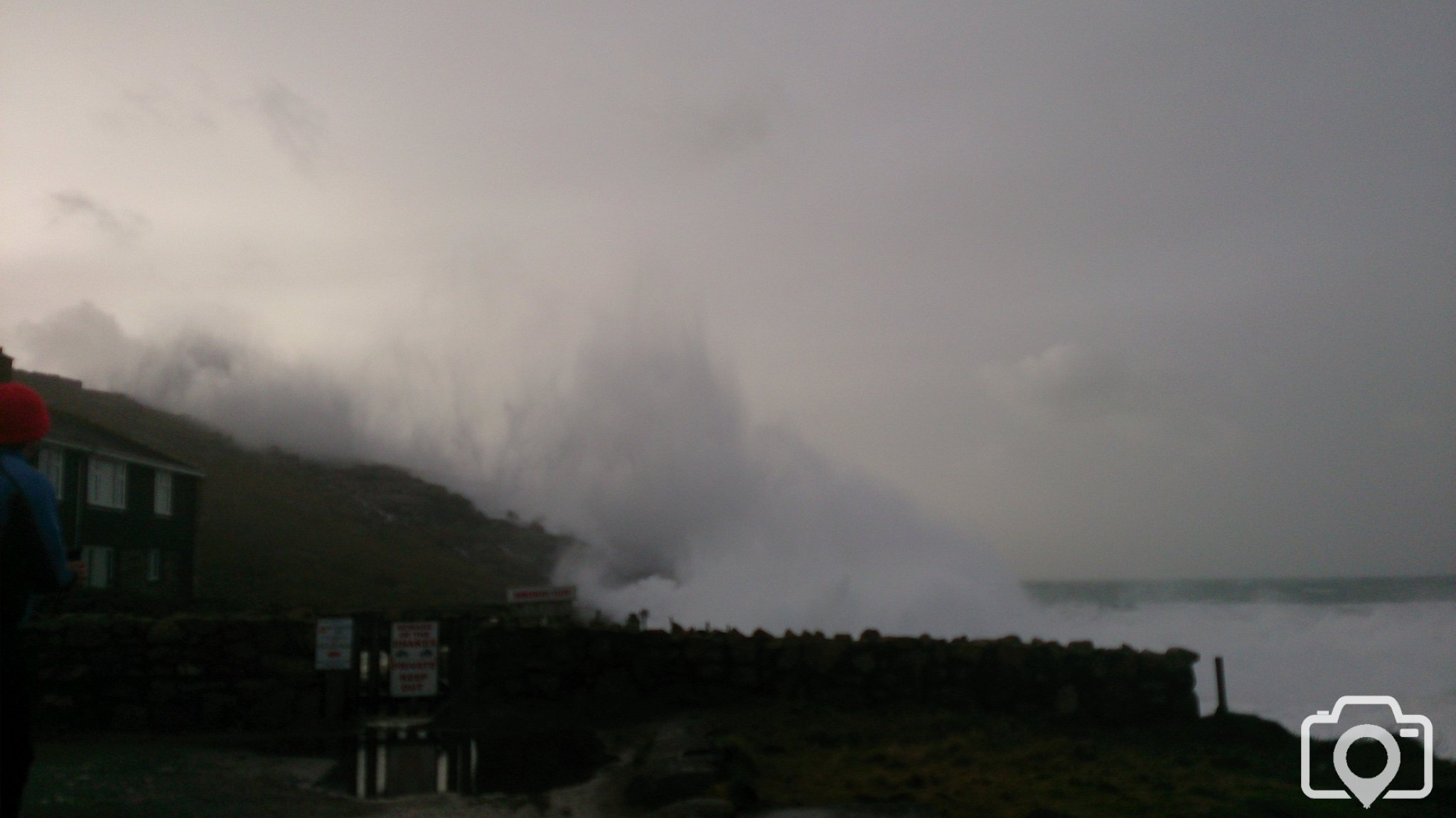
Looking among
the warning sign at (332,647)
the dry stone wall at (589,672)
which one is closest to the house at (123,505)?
the dry stone wall at (589,672)

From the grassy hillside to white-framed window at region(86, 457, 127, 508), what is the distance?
4.75m

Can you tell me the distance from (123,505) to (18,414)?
38565 mm

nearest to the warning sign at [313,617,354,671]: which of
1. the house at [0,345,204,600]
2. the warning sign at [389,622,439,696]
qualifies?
the warning sign at [389,622,439,696]

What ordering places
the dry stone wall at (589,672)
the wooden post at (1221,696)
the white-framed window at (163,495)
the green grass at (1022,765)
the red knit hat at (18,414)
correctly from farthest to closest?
the white-framed window at (163,495) → the dry stone wall at (589,672) → the wooden post at (1221,696) → the green grass at (1022,765) → the red knit hat at (18,414)

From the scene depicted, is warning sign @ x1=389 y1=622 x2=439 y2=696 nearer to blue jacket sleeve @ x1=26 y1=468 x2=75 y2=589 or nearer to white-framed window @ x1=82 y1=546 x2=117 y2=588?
blue jacket sleeve @ x1=26 y1=468 x2=75 y2=589

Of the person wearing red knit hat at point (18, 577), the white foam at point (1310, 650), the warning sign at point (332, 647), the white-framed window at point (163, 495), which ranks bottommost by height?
the white foam at point (1310, 650)

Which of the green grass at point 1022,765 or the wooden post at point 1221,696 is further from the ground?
the wooden post at point 1221,696

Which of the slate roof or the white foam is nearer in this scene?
the white foam

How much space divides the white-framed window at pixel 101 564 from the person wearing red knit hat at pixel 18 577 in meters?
35.1

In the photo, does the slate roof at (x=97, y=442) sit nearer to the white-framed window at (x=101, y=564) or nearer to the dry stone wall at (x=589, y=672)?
the white-framed window at (x=101, y=564)

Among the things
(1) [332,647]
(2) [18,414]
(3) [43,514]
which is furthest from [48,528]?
(1) [332,647]

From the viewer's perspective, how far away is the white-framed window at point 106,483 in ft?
117

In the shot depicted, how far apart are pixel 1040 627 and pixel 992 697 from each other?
3657cm

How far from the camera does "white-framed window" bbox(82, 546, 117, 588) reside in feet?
117
